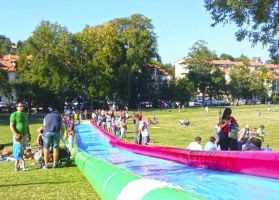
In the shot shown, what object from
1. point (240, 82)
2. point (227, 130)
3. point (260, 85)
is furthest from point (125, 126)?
point (260, 85)

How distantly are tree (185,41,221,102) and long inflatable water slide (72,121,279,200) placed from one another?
80169 mm

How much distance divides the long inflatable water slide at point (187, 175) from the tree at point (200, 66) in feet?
263

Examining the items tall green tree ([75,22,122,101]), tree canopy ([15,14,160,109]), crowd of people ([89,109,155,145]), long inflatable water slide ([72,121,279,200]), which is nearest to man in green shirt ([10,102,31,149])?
long inflatable water slide ([72,121,279,200])

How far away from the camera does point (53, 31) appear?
63094mm

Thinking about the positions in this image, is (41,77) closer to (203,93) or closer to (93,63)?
(93,63)

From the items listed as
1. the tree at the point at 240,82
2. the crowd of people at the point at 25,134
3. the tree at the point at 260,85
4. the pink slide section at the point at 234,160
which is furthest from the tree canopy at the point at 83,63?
the pink slide section at the point at 234,160

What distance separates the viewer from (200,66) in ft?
303

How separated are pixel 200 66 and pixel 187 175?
84106mm

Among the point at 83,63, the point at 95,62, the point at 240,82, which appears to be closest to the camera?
the point at 95,62

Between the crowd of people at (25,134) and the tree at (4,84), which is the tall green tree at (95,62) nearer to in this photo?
the tree at (4,84)

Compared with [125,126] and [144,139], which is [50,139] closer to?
[144,139]

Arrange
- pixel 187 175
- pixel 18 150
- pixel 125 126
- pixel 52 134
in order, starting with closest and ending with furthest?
pixel 187 175
pixel 18 150
pixel 52 134
pixel 125 126

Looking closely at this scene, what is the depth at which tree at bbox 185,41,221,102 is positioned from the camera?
92.1 meters

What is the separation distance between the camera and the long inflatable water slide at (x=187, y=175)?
4.54 m
